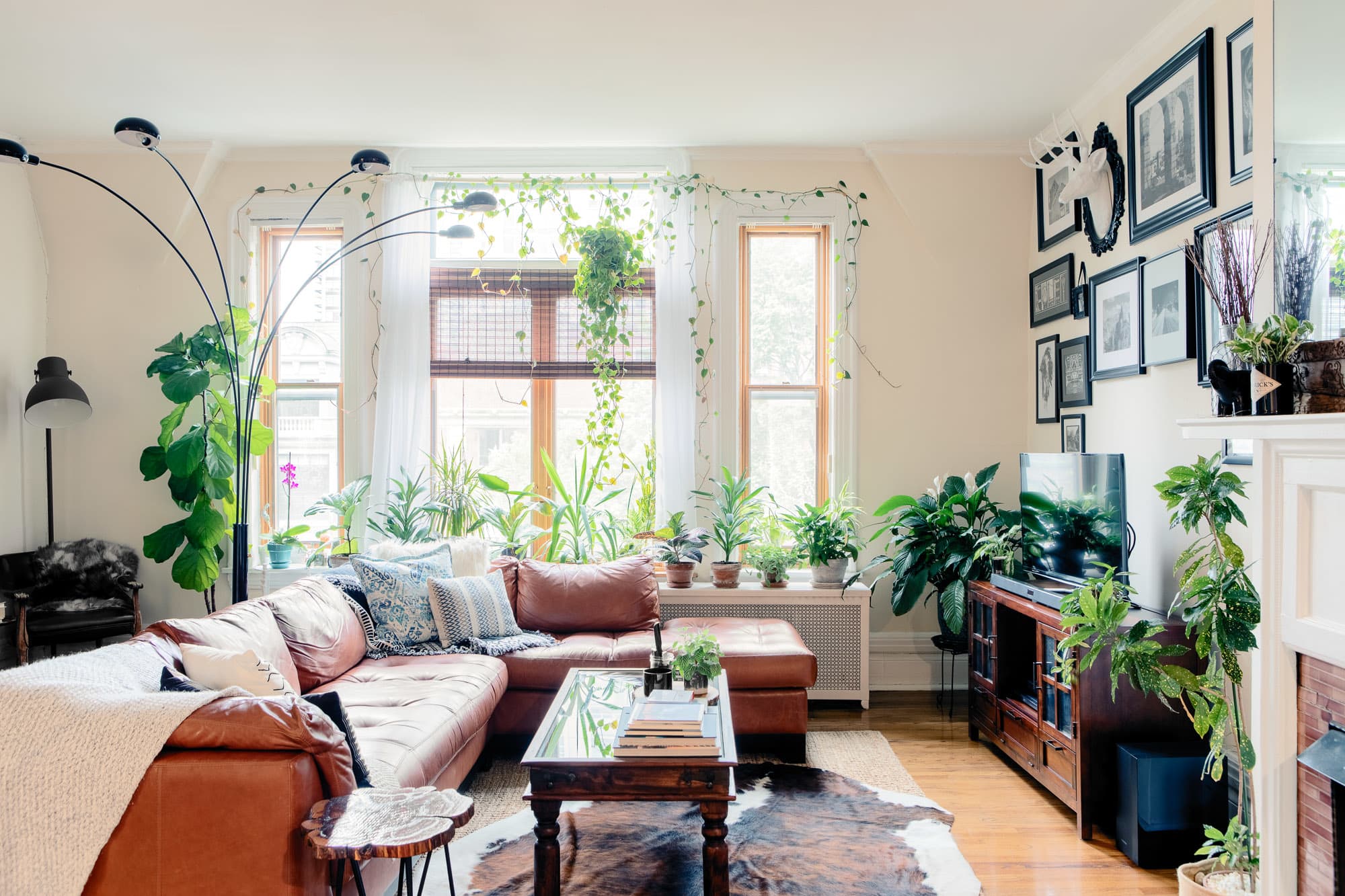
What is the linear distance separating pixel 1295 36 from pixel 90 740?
3570mm

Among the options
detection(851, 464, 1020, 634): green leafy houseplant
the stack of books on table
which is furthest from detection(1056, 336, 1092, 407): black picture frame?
the stack of books on table

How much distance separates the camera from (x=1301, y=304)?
7.41 feet

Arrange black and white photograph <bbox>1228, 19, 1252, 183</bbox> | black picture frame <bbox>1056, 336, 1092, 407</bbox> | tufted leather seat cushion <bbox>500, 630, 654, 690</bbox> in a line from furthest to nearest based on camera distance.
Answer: black picture frame <bbox>1056, 336, 1092, 407</bbox> < tufted leather seat cushion <bbox>500, 630, 654, 690</bbox> < black and white photograph <bbox>1228, 19, 1252, 183</bbox>

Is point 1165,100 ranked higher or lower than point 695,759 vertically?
higher

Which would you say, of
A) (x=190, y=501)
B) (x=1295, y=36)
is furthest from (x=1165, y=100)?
(x=190, y=501)

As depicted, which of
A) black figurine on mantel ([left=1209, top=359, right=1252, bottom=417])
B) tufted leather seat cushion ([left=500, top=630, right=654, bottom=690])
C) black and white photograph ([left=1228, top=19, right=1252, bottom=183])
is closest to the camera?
black figurine on mantel ([left=1209, top=359, right=1252, bottom=417])

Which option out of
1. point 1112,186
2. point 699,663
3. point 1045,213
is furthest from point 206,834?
point 1045,213

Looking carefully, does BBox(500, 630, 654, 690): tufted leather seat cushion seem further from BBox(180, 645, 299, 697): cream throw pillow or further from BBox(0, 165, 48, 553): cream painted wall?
BBox(0, 165, 48, 553): cream painted wall

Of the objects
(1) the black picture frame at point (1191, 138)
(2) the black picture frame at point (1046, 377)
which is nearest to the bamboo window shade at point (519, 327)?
(2) the black picture frame at point (1046, 377)

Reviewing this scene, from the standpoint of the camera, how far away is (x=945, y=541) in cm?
441

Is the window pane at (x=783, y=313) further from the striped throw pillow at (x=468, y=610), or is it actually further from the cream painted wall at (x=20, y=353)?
the cream painted wall at (x=20, y=353)

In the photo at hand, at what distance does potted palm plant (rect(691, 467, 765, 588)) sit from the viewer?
4723mm

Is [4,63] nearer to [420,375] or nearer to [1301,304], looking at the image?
[420,375]

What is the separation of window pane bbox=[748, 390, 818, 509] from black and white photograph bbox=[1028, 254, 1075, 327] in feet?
4.36
